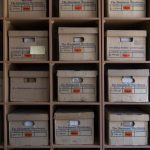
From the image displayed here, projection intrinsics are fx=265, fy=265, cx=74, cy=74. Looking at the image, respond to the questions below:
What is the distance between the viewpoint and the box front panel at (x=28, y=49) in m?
2.21

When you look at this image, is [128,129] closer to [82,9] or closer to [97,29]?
[97,29]

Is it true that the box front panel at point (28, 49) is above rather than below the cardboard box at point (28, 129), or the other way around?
above

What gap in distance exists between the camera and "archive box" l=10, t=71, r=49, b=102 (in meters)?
2.21

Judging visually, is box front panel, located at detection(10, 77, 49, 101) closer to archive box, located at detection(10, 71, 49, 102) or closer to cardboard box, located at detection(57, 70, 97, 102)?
archive box, located at detection(10, 71, 49, 102)

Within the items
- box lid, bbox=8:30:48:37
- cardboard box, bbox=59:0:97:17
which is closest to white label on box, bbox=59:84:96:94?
box lid, bbox=8:30:48:37

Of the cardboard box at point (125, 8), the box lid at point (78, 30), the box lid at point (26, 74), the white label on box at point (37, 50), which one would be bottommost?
the box lid at point (26, 74)

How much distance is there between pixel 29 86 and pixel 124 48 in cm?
85

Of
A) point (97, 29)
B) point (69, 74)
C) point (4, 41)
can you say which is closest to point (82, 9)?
point (97, 29)

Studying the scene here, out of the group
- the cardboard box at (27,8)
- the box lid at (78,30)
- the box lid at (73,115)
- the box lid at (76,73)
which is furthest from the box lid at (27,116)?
the cardboard box at (27,8)

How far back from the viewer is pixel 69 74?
2203 mm

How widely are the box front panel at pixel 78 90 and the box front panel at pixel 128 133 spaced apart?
299 mm

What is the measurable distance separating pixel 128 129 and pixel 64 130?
0.53 meters

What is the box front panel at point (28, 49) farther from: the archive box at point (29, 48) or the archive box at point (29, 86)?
the archive box at point (29, 86)

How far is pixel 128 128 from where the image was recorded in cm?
220
